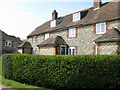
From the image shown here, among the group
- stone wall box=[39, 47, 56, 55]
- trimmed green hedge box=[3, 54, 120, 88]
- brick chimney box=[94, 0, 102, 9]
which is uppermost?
brick chimney box=[94, 0, 102, 9]

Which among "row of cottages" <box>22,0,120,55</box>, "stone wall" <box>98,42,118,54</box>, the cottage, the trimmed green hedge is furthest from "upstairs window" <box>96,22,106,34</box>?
the cottage

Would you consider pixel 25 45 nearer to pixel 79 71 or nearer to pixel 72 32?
pixel 72 32

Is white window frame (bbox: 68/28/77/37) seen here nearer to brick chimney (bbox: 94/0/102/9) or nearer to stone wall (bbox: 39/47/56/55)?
stone wall (bbox: 39/47/56/55)

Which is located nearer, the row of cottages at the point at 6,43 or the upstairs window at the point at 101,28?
the upstairs window at the point at 101,28

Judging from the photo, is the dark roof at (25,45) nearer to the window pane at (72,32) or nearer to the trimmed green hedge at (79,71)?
the window pane at (72,32)

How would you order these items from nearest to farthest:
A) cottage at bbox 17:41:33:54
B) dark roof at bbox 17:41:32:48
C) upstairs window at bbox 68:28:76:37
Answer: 1. upstairs window at bbox 68:28:76:37
2. cottage at bbox 17:41:33:54
3. dark roof at bbox 17:41:32:48

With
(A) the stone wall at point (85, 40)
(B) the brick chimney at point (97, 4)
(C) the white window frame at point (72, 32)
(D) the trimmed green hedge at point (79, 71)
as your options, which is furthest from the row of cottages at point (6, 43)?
(D) the trimmed green hedge at point (79, 71)

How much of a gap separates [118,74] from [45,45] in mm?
12203

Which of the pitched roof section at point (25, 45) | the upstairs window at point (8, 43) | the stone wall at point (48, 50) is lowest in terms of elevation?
the stone wall at point (48, 50)

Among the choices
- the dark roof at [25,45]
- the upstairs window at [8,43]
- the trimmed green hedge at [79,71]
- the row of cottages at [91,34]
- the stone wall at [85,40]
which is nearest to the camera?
the trimmed green hedge at [79,71]

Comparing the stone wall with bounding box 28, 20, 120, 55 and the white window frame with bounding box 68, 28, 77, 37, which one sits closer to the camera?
the stone wall with bounding box 28, 20, 120, 55

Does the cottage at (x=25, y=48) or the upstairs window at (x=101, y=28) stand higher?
the upstairs window at (x=101, y=28)

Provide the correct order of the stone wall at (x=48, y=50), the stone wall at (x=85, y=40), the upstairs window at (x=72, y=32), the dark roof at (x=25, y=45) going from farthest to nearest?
the dark roof at (x=25, y=45), the upstairs window at (x=72, y=32), the stone wall at (x=48, y=50), the stone wall at (x=85, y=40)

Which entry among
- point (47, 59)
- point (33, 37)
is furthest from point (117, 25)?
point (33, 37)
